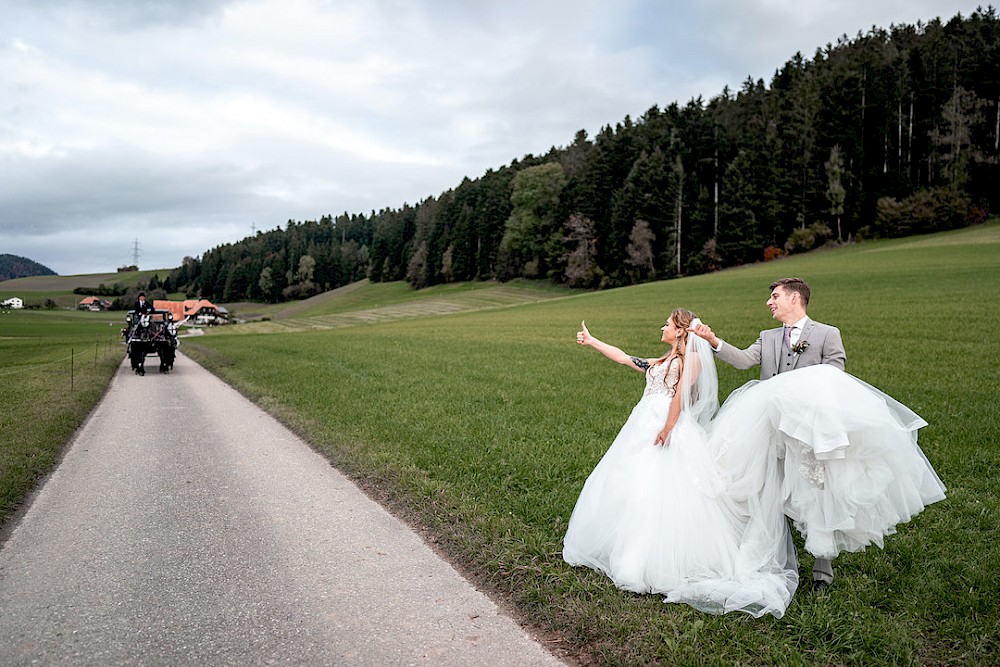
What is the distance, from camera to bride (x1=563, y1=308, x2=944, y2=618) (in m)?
4.59

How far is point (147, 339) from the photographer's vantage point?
24656mm

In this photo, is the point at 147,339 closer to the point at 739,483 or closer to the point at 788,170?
the point at 739,483

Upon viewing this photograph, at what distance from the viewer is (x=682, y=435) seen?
5.51 meters

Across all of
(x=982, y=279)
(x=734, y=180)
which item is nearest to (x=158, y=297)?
(x=734, y=180)

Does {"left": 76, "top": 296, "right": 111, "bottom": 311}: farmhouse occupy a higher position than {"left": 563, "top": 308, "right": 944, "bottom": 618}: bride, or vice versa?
{"left": 76, "top": 296, "right": 111, "bottom": 311}: farmhouse

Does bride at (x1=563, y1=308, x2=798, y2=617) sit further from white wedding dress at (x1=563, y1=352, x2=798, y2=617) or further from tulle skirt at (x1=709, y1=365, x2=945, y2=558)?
tulle skirt at (x1=709, y1=365, x2=945, y2=558)

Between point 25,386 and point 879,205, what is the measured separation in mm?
68679

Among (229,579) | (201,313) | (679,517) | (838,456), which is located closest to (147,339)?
(229,579)

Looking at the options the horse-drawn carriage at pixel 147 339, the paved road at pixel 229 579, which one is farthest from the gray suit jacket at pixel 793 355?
the horse-drawn carriage at pixel 147 339

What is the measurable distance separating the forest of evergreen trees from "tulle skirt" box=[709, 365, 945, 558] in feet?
220

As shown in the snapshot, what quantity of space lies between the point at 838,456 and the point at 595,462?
15.5 feet

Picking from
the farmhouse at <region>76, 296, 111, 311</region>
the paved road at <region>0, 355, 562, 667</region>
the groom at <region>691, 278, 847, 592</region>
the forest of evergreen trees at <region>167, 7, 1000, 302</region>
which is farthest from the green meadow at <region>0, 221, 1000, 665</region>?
the farmhouse at <region>76, 296, 111, 311</region>

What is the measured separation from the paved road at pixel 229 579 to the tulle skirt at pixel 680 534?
1211mm

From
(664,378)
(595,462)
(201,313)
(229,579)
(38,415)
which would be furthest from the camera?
(201,313)
